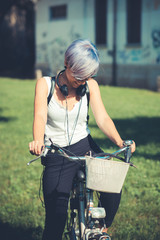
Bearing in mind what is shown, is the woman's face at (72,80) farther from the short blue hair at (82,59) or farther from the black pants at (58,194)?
the black pants at (58,194)

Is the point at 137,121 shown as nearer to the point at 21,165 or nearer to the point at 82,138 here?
the point at 21,165

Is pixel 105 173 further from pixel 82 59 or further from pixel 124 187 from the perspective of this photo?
pixel 124 187

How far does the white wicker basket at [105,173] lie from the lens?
2025mm

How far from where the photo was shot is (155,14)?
17.2 m

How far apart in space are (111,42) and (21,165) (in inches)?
584

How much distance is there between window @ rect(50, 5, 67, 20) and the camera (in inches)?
867

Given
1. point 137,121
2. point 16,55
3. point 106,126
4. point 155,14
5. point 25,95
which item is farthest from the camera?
→ point 16,55

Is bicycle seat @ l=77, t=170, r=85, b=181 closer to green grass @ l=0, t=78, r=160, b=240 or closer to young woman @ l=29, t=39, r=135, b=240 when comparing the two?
young woman @ l=29, t=39, r=135, b=240

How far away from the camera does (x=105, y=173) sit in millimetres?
2041

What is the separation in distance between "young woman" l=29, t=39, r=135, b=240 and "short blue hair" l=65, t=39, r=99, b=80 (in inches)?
1.0

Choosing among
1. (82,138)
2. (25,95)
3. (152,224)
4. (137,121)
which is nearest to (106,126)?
(82,138)

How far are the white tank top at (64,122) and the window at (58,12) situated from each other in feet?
66.5

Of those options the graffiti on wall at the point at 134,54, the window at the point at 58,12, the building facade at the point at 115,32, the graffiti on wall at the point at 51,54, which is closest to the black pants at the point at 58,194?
the building facade at the point at 115,32

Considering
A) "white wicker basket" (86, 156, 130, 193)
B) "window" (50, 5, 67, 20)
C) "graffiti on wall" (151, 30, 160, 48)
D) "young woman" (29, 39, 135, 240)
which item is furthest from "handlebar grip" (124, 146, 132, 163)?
"window" (50, 5, 67, 20)
